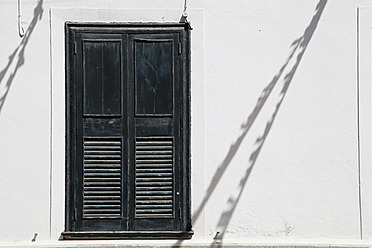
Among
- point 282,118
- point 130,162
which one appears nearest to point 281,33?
point 282,118

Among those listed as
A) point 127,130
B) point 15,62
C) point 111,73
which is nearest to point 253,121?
A: point 127,130

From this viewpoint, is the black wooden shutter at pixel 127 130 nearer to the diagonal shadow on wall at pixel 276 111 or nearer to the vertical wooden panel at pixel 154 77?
the vertical wooden panel at pixel 154 77

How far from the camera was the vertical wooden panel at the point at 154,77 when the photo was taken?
762cm

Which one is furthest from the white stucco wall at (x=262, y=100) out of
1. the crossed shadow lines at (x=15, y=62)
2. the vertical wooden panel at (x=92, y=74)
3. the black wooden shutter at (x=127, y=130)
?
the vertical wooden panel at (x=92, y=74)

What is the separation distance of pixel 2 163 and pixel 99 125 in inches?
40.0

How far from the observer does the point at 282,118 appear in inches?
301

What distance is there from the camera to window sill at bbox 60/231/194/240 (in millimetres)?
7527

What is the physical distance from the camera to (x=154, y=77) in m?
7.64

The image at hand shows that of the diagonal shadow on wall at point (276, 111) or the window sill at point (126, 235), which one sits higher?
the diagonal shadow on wall at point (276, 111)

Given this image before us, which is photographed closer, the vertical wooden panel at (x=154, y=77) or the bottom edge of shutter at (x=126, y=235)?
the bottom edge of shutter at (x=126, y=235)

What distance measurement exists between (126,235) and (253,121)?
5.52ft

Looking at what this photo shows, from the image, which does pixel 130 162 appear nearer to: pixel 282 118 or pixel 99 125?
pixel 99 125

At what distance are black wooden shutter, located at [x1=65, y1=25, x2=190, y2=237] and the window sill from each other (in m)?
0.02

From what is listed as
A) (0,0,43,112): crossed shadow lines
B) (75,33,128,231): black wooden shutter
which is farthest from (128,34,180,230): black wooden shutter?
(0,0,43,112): crossed shadow lines
